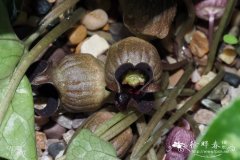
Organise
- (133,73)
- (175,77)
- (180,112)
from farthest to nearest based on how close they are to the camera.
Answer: (175,77)
(180,112)
(133,73)

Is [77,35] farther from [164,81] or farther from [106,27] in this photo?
[164,81]

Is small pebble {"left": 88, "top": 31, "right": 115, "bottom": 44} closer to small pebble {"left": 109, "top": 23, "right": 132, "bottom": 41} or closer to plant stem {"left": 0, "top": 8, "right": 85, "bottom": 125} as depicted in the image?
small pebble {"left": 109, "top": 23, "right": 132, "bottom": 41}

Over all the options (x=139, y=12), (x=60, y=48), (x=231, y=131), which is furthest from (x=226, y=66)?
(x=231, y=131)

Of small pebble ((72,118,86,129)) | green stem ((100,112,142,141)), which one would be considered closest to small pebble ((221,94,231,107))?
green stem ((100,112,142,141))

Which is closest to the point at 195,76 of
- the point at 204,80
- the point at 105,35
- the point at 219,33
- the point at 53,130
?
the point at 204,80

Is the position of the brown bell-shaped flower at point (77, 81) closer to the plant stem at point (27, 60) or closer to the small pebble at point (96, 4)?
the plant stem at point (27, 60)

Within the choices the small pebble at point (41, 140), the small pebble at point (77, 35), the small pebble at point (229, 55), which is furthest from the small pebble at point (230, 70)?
the small pebble at point (41, 140)
